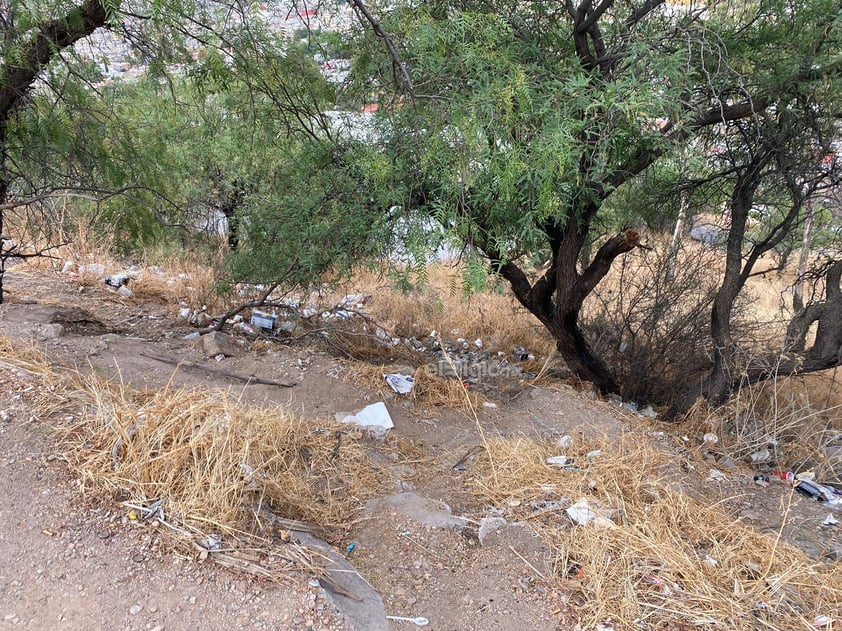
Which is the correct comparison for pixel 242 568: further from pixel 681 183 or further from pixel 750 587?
pixel 681 183

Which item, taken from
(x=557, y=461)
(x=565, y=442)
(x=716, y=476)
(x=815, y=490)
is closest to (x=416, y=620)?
(x=557, y=461)

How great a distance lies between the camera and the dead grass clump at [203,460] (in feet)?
7.52

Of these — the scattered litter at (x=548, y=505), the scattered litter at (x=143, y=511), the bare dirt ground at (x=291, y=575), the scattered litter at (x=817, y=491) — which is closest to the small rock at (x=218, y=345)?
the bare dirt ground at (x=291, y=575)

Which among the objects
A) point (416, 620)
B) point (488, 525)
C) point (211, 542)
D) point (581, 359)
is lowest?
point (416, 620)

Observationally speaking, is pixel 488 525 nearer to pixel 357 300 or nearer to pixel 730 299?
pixel 730 299

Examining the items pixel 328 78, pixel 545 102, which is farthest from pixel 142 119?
pixel 545 102

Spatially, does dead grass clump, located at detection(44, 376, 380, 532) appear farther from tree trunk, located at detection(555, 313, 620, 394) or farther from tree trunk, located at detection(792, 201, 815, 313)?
tree trunk, located at detection(792, 201, 815, 313)

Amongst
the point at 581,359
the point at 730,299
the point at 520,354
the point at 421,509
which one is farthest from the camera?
the point at 520,354

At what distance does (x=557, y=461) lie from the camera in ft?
11.1

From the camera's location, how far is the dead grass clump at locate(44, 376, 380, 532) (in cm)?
229

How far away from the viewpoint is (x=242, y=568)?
2.09 meters

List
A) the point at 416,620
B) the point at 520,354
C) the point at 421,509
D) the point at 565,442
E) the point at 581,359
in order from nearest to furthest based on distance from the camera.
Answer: the point at 416,620, the point at 421,509, the point at 565,442, the point at 581,359, the point at 520,354

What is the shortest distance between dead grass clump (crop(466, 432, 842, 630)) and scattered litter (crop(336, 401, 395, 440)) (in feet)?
2.61

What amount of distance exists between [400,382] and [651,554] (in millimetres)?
2396
